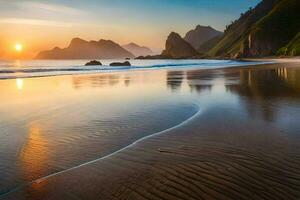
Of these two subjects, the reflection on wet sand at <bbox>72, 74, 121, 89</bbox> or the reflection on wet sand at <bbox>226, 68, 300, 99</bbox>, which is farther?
the reflection on wet sand at <bbox>72, 74, 121, 89</bbox>

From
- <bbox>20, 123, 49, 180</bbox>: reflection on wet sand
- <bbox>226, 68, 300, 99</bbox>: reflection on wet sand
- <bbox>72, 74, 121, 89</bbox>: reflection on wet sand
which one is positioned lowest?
<bbox>226, 68, 300, 99</bbox>: reflection on wet sand

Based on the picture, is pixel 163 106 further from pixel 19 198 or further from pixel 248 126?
pixel 19 198

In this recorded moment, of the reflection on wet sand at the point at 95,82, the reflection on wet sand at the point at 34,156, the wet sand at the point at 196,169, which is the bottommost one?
the wet sand at the point at 196,169

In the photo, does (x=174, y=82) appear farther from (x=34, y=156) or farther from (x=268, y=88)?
(x=34, y=156)

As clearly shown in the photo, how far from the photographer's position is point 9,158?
6262 mm

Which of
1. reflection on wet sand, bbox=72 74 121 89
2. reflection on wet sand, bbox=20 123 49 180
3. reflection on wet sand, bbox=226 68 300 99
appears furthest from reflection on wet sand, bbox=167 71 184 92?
reflection on wet sand, bbox=20 123 49 180

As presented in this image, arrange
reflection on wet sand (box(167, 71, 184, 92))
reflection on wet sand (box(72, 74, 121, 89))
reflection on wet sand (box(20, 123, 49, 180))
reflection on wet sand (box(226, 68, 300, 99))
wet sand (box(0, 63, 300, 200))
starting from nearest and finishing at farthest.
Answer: wet sand (box(0, 63, 300, 200)) < reflection on wet sand (box(20, 123, 49, 180)) < reflection on wet sand (box(226, 68, 300, 99)) < reflection on wet sand (box(167, 71, 184, 92)) < reflection on wet sand (box(72, 74, 121, 89))

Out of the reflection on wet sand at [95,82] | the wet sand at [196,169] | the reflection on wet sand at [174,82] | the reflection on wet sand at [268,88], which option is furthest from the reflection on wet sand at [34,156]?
the reflection on wet sand at [95,82]

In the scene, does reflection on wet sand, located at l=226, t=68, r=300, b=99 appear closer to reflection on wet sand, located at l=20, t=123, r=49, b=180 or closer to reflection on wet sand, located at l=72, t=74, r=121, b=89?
reflection on wet sand, located at l=72, t=74, r=121, b=89

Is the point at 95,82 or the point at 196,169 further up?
the point at 95,82

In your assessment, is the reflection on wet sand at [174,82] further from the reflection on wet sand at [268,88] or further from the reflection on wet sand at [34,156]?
the reflection on wet sand at [34,156]

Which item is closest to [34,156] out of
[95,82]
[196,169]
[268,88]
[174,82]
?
[196,169]

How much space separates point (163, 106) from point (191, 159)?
644 cm

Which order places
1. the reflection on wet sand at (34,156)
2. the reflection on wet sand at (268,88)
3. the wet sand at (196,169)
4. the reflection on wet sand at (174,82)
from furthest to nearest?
the reflection on wet sand at (174,82) < the reflection on wet sand at (268,88) < the reflection on wet sand at (34,156) < the wet sand at (196,169)
